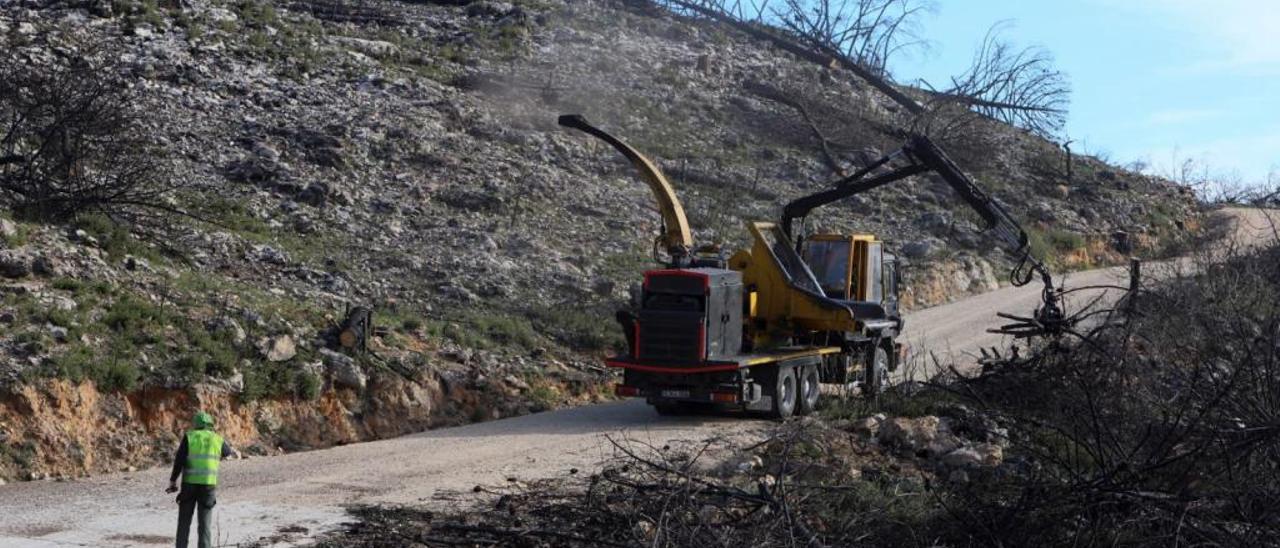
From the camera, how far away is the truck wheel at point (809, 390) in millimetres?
18812

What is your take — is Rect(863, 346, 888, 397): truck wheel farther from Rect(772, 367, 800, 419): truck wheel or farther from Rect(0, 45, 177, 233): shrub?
Rect(0, 45, 177, 233): shrub

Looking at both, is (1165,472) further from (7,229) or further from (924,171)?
(7,229)

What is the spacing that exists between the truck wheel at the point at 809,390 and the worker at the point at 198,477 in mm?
10252

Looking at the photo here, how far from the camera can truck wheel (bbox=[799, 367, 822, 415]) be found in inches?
741

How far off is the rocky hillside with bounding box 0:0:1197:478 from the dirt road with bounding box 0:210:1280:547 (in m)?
1.12

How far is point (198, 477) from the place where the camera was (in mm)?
10266

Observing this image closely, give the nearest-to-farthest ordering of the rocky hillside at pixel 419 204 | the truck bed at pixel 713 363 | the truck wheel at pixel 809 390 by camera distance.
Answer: the rocky hillside at pixel 419 204 → the truck bed at pixel 713 363 → the truck wheel at pixel 809 390

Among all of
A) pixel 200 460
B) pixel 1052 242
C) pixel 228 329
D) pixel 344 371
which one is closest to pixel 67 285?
pixel 228 329

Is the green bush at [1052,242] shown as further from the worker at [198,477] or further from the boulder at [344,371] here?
the worker at [198,477]

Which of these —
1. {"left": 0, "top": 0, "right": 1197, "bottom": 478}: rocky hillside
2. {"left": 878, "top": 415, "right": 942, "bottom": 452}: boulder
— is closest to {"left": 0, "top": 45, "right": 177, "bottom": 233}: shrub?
{"left": 0, "top": 0, "right": 1197, "bottom": 478}: rocky hillside

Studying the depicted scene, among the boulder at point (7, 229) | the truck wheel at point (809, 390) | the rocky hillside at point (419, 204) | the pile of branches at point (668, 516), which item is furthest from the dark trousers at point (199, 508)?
the truck wheel at point (809, 390)

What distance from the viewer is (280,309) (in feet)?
64.4

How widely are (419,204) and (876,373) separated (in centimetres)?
1266

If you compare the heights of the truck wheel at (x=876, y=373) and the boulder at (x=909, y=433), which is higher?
the truck wheel at (x=876, y=373)
